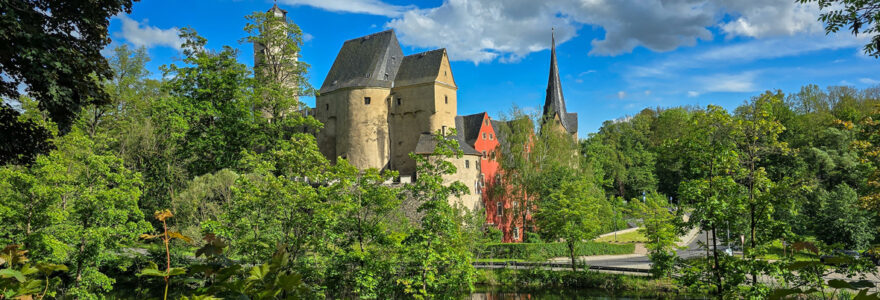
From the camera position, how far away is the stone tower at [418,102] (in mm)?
40219

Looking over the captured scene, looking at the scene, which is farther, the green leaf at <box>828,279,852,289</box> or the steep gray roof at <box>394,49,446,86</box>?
the steep gray roof at <box>394,49,446,86</box>

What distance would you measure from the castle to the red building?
0.12 meters

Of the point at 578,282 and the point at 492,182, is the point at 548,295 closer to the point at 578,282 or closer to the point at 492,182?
the point at 578,282

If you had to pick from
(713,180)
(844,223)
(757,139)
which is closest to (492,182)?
(844,223)

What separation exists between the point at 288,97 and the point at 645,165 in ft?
157

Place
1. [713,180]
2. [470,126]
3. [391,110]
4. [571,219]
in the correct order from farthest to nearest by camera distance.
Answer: [470,126] < [391,110] < [571,219] < [713,180]

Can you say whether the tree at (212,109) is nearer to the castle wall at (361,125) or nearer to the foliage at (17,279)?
the castle wall at (361,125)

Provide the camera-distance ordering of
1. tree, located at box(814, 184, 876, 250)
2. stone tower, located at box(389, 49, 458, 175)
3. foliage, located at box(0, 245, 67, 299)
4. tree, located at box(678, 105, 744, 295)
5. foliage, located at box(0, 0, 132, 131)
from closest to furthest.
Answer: foliage, located at box(0, 245, 67, 299) < foliage, located at box(0, 0, 132, 131) < tree, located at box(678, 105, 744, 295) < tree, located at box(814, 184, 876, 250) < stone tower, located at box(389, 49, 458, 175)

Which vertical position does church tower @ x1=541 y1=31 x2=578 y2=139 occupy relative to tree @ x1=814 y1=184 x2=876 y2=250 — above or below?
above

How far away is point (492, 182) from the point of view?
1757 inches

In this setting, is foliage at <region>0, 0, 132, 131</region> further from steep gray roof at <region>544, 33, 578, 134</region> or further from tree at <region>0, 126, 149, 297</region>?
steep gray roof at <region>544, 33, 578, 134</region>

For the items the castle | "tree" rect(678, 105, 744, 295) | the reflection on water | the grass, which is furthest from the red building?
"tree" rect(678, 105, 744, 295)

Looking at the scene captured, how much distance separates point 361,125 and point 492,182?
11999 millimetres

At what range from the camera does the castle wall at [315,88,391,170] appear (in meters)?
39.6
